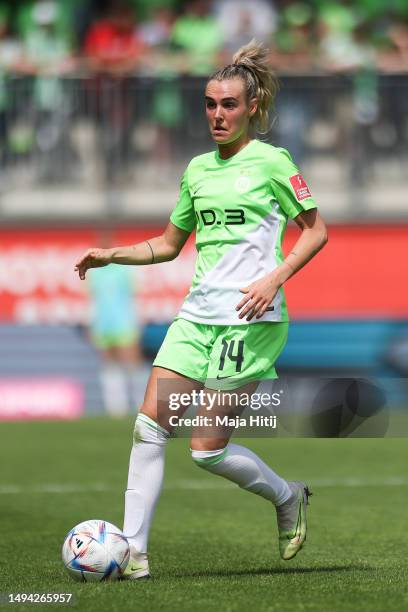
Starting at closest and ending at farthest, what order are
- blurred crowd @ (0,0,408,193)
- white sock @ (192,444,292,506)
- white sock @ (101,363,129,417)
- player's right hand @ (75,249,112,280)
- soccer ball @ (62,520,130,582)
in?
soccer ball @ (62,520,130,582), white sock @ (192,444,292,506), player's right hand @ (75,249,112,280), white sock @ (101,363,129,417), blurred crowd @ (0,0,408,193)

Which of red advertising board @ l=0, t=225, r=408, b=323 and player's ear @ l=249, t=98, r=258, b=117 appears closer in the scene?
player's ear @ l=249, t=98, r=258, b=117

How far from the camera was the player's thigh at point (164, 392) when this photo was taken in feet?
20.3

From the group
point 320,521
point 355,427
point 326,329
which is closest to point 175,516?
point 320,521

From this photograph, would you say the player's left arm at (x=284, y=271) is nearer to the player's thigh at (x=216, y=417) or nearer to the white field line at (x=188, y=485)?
the player's thigh at (x=216, y=417)

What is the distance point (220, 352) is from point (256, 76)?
4.17 ft

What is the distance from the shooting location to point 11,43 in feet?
58.4

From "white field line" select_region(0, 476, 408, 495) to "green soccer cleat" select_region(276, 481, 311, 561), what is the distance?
155 inches

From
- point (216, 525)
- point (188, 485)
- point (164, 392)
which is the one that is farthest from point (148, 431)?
point (188, 485)

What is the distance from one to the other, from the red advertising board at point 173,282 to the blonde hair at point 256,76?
1071cm

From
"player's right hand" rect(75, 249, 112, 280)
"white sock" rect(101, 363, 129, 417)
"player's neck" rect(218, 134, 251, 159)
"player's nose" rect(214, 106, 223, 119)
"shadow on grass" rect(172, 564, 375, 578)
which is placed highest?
Answer: "player's nose" rect(214, 106, 223, 119)

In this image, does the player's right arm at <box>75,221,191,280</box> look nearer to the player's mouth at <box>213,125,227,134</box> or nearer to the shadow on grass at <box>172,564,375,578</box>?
the player's mouth at <box>213,125,227,134</box>

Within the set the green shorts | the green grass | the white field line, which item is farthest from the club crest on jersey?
the white field line

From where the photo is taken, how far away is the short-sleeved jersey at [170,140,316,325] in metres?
6.23

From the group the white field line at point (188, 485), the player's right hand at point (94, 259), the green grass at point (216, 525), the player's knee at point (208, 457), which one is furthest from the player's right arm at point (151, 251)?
the white field line at point (188, 485)
